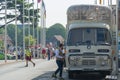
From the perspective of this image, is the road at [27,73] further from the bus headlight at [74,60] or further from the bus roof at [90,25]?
the bus roof at [90,25]

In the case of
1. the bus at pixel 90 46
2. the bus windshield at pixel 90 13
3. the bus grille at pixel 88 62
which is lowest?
the bus grille at pixel 88 62

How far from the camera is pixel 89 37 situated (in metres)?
24.0

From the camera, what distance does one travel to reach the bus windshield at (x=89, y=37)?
23.8 metres

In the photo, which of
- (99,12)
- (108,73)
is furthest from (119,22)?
(108,73)

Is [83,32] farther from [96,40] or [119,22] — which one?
[119,22]

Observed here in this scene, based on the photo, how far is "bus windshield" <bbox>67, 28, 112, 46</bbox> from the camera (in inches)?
936

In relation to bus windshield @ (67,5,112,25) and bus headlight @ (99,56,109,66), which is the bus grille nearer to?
bus headlight @ (99,56,109,66)

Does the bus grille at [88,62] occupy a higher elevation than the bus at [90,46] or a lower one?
lower

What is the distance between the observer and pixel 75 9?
85.5 feet

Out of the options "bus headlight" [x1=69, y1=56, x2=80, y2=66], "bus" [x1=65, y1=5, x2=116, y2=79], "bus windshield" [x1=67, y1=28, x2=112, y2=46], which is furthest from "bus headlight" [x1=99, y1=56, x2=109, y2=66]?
"bus headlight" [x1=69, y1=56, x2=80, y2=66]

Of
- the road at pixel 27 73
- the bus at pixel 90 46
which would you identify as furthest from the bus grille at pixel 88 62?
the road at pixel 27 73

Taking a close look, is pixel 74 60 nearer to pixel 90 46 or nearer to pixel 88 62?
pixel 88 62

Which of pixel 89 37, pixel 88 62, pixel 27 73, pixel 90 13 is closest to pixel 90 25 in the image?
pixel 89 37

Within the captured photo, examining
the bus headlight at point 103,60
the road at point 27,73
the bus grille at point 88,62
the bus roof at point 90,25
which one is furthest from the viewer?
the road at point 27,73
